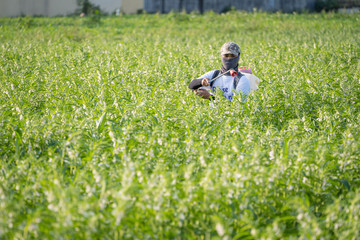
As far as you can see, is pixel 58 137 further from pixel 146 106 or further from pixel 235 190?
pixel 235 190

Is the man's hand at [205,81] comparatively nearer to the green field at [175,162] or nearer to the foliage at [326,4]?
the green field at [175,162]

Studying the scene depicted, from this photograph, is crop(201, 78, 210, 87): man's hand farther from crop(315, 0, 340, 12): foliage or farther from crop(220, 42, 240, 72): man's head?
crop(315, 0, 340, 12): foliage

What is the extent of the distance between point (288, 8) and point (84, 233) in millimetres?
35100

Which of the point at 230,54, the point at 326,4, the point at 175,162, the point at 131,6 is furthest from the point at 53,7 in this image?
the point at 175,162

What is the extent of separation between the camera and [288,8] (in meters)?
34.8

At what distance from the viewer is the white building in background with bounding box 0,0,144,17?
87.5ft

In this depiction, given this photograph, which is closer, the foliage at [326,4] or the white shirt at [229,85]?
the white shirt at [229,85]

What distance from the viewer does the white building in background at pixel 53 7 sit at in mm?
26672

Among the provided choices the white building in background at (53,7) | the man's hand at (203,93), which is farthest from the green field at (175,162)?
the white building in background at (53,7)

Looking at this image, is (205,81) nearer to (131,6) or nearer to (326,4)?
(131,6)

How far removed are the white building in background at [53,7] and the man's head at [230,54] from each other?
2369 cm

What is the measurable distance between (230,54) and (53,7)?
24.8m

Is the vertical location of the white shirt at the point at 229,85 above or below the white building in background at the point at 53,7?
below

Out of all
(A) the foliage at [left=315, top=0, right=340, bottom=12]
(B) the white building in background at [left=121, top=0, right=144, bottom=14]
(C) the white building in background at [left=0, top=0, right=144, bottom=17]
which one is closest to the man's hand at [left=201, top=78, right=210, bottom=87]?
(C) the white building in background at [left=0, top=0, right=144, bottom=17]
